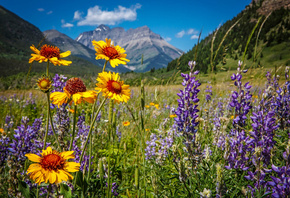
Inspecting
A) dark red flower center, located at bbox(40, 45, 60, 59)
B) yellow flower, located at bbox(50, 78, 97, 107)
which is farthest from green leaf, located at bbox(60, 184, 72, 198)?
dark red flower center, located at bbox(40, 45, 60, 59)

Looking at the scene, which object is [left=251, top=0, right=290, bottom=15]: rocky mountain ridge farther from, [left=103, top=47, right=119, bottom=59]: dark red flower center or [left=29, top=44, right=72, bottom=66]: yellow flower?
[left=29, top=44, right=72, bottom=66]: yellow flower

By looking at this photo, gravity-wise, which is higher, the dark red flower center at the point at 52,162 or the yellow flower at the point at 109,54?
the yellow flower at the point at 109,54

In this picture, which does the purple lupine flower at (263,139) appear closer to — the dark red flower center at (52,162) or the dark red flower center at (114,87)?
the dark red flower center at (114,87)

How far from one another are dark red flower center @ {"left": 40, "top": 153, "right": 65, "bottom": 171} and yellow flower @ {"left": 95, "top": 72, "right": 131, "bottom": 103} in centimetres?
57

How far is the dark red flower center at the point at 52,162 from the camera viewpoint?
1.21 m

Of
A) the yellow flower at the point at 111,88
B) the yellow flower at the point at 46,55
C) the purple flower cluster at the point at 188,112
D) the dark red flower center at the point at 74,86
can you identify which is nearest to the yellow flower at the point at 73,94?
the dark red flower center at the point at 74,86

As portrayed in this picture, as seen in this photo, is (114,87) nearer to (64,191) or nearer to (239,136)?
(64,191)

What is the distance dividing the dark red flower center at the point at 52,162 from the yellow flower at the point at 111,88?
1.88 ft

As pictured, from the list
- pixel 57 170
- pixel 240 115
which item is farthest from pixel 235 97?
pixel 57 170

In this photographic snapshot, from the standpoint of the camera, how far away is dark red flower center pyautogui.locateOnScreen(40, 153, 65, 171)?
1.21m

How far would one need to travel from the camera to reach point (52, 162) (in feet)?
3.99

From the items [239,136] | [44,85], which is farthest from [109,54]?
[239,136]

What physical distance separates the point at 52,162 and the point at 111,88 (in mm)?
704

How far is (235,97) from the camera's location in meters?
1.93
